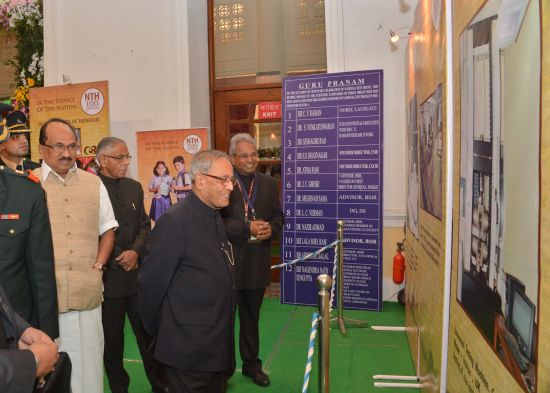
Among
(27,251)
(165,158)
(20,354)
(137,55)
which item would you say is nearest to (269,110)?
(165,158)

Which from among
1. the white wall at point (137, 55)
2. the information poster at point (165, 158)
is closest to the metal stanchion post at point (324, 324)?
the information poster at point (165, 158)

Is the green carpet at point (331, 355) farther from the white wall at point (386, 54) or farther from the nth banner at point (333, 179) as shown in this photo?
the white wall at point (386, 54)

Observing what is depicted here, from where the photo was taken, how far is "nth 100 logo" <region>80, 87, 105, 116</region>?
16.1 feet

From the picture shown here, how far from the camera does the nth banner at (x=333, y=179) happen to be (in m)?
4.64

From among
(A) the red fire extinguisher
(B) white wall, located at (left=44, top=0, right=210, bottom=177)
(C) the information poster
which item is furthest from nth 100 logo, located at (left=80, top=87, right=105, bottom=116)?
(A) the red fire extinguisher

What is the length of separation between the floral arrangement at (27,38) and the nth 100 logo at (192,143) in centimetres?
282

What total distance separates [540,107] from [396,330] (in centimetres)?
367

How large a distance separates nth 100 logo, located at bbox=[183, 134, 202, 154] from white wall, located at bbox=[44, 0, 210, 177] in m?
0.77

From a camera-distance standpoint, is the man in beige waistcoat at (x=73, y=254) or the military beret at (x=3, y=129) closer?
the military beret at (x=3, y=129)

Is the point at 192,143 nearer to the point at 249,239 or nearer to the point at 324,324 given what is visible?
the point at 249,239

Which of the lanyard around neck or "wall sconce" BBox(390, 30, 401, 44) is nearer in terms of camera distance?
the lanyard around neck

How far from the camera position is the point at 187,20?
18.5 feet

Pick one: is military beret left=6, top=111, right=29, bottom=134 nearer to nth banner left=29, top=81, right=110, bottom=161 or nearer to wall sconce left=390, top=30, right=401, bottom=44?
nth banner left=29, top=81, right=110, bottom=161

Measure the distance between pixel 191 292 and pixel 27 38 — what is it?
6.10 metres
